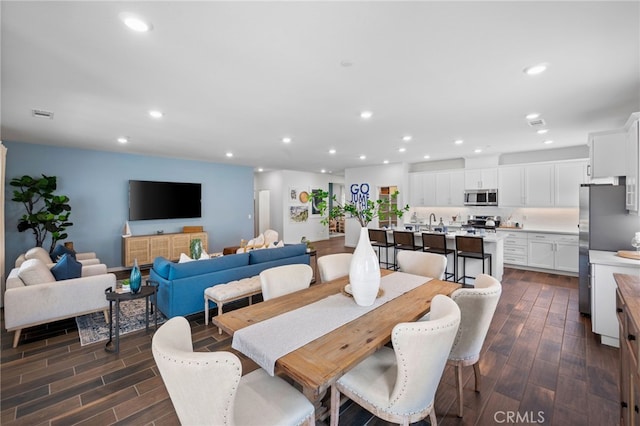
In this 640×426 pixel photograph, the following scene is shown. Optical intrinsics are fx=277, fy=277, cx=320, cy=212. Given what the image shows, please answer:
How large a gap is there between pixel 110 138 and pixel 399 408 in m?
5.79

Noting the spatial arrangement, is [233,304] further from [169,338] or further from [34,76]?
[34,76]

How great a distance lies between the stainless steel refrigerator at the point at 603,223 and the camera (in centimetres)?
329

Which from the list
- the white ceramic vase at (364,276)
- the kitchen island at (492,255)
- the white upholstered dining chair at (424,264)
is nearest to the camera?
the white ceramic vase at (364,276)

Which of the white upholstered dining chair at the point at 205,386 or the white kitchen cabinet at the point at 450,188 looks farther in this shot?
the white kitchen cabinet at the point at 450,188

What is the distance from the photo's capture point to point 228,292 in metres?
3.31

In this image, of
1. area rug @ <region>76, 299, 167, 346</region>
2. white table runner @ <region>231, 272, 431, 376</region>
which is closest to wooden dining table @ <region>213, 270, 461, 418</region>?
white table runner @ <region>231, 272, 431, 376</region>

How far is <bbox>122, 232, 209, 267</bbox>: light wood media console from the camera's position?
611cm

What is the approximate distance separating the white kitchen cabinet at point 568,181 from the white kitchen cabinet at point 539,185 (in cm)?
10

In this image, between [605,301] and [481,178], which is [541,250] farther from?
[605,301]

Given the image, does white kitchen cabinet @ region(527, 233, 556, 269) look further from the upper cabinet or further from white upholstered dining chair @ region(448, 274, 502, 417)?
white upholstered dining chair @ region(448, 274, 502, 417)

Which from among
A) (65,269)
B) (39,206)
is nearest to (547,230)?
(65,269)

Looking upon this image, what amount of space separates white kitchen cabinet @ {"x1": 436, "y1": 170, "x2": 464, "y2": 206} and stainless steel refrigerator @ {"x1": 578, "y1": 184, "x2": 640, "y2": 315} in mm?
3535

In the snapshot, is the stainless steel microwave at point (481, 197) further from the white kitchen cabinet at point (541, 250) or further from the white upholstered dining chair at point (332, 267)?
the white upholstered dining chair at point (332, 267)

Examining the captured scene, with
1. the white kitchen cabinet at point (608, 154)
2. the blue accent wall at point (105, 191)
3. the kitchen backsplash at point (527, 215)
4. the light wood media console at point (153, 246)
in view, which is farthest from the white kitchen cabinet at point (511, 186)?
the light wood media console at point (153, 246)
